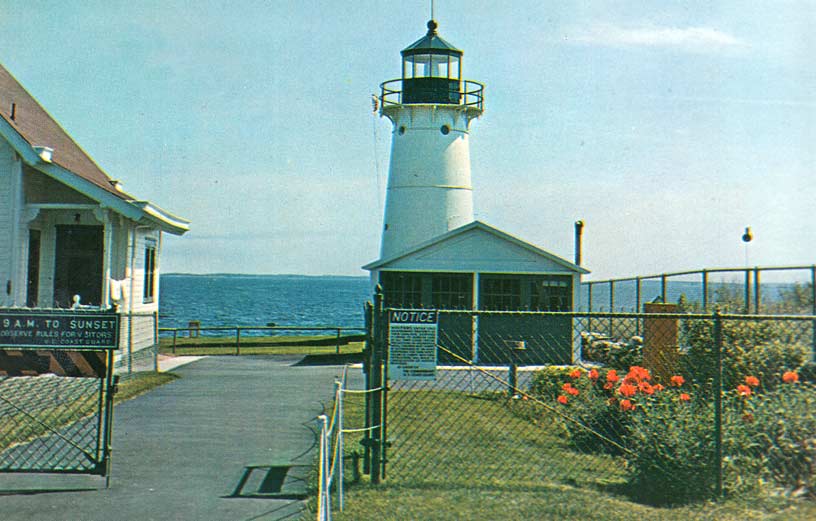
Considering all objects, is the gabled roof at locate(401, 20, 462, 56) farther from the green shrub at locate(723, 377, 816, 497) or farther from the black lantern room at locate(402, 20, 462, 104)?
the green shrub at locate(723, 377, 816, 497)

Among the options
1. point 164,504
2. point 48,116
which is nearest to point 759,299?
point 164,504

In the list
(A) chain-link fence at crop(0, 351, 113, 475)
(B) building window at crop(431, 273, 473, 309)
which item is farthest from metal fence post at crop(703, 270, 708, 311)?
(A) chain-link fence at crop(0, 351, 113, 475)

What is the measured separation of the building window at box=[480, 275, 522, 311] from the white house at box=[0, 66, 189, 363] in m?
8.95

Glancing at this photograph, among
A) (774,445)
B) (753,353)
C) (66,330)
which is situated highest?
(66,330)

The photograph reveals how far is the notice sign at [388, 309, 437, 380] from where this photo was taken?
27.2ft

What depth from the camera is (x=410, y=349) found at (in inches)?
328

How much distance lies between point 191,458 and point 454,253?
15.9 m

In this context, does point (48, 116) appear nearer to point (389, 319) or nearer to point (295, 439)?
point (295, 439)

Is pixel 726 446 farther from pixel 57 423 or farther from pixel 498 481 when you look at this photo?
pixel 57 423

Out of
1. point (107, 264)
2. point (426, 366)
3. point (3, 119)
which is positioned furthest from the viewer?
point (107, 264)

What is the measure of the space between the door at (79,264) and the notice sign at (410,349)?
13.0m

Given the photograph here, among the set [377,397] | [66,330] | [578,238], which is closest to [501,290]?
[578,238]

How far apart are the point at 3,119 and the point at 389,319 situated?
12.8 meters

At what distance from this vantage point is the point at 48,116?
23531mm
